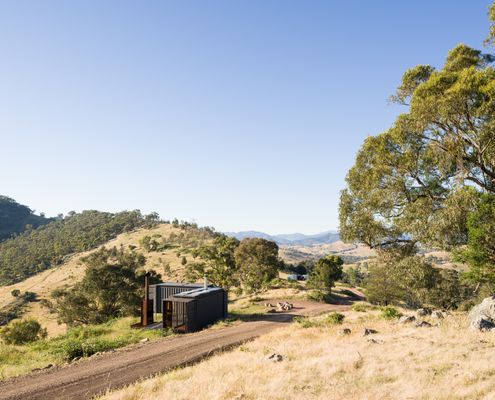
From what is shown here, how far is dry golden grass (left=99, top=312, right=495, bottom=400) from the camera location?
10633mm

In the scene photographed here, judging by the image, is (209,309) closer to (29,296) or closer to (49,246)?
(29,296)

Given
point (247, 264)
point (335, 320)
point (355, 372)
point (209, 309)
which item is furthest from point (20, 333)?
point (247, 264)

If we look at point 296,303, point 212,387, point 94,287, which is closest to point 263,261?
point 296,303

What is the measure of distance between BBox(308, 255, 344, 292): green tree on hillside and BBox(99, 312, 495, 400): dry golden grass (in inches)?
1658

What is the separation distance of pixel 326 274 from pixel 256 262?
12636mm

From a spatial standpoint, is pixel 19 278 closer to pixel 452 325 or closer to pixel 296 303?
→ pixel 296 303

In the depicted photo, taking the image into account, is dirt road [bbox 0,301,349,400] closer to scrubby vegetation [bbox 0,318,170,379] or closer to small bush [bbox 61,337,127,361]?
small bush [bbox 61,337,127,361]

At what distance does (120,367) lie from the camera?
18.0 m

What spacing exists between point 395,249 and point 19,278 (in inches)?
5609

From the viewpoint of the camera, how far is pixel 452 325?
19578 millimetres

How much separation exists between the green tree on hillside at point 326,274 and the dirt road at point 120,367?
114 feet

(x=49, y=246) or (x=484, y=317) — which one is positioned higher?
(x=484, y=317)

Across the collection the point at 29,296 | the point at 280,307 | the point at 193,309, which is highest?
the point at 193,309

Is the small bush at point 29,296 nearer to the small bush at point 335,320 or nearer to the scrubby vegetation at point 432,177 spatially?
the small bush at point 335,320
